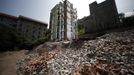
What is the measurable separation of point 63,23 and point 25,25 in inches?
904

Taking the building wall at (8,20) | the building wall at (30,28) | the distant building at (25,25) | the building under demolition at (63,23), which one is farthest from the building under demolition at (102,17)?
the building wall at (8,20)

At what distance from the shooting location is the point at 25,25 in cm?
3438

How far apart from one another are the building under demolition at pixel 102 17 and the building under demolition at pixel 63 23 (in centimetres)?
366

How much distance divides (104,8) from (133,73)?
1540 cm

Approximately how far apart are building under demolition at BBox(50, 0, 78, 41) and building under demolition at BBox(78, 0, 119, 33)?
3.66 meters

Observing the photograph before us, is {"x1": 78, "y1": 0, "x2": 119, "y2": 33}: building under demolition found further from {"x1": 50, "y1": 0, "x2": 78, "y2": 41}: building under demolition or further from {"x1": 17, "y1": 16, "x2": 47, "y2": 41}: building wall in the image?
{"x1": 17, "y1": 16, "x2": 47, "y2": 41}: building wall

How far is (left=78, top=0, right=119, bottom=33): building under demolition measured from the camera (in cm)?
1645

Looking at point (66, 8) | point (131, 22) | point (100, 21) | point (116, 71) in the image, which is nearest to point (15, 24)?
point (66, 8)

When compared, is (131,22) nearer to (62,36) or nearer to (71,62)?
(62,36)

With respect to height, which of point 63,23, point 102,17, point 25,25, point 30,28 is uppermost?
point 25,25

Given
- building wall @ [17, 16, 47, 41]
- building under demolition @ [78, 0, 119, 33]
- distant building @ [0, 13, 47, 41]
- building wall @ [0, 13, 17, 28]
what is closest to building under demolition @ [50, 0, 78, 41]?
building under demolition @ [78, 0, 119, 33]

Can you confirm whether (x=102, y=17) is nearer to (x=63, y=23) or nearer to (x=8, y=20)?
(x=63, y=23)

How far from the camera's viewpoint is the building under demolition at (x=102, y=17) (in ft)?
54.0

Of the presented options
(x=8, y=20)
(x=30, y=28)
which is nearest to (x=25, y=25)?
(x=30, y=28)
